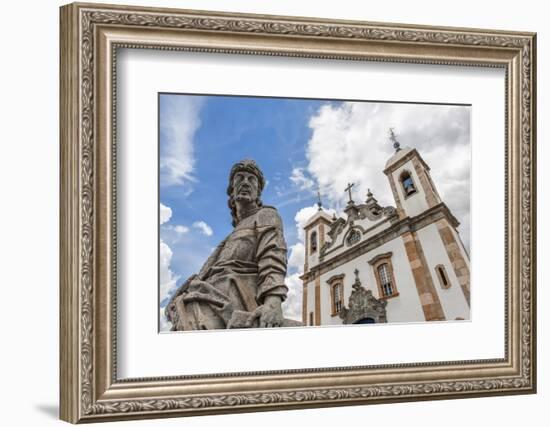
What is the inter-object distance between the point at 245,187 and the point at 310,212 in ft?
1.18

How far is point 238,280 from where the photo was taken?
5.38 metres

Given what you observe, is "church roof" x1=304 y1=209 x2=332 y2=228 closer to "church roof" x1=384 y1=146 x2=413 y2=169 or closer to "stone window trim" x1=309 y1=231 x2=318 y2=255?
"stone window trim" x1=309 y1=231 x2=318 y2=255

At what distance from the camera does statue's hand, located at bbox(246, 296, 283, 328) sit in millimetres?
5371

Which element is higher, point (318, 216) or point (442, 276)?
point (318, 216)

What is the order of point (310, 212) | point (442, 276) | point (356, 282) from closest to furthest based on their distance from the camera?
point (310, 212), point (356, 282), point (442, 276)

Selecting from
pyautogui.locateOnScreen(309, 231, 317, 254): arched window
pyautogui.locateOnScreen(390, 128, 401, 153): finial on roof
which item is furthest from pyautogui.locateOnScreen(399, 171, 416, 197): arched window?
pyautogui.locateOnScreen(309, 231, 317, 254): arched window

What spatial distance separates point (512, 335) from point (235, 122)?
1.93 m

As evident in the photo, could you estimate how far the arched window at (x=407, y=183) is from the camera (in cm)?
560

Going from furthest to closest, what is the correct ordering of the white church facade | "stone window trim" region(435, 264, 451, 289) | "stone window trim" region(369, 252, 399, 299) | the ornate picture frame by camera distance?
"stone window trim" region(435, 264, 451, 289), "stone window trim" region(369, 252, 399, 299), the white church facade, the ornate picture frame

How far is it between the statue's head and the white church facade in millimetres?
327

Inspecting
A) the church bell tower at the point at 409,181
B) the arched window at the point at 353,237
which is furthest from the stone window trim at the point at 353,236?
the church bell tower at the point at 409,181

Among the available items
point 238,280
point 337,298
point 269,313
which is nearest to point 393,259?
point 337,298

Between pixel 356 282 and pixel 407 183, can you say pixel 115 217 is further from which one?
pixel 407 183

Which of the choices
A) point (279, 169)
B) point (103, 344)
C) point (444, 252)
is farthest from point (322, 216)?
point (103, 344)
